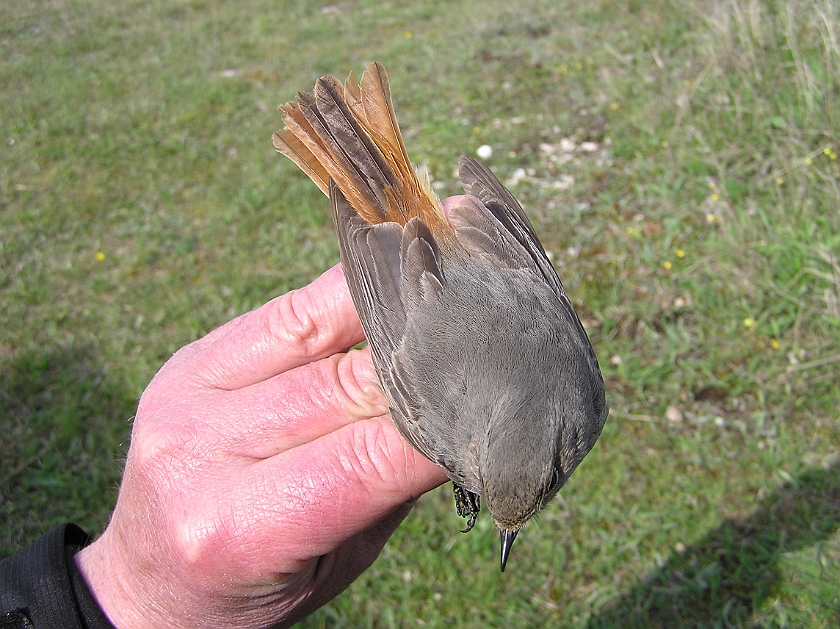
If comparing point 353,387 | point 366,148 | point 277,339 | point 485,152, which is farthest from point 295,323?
point 485,152

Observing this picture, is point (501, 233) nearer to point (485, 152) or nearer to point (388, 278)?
point (388, 278)

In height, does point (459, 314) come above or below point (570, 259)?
above

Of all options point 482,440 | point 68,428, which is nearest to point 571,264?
point 482,440

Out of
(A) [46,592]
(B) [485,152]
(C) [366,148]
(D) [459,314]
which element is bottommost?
(B) [485,152]

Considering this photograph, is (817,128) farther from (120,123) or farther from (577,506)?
(120,123)

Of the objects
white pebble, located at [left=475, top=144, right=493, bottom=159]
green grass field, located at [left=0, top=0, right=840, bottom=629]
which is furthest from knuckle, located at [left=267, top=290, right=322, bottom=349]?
white pebble, located at [left=475, top=144, right=493, bottom=159]

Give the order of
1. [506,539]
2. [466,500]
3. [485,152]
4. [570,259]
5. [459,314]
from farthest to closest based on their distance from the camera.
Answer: [485,152], [570,259], [466,500], [459,314], [506,539]

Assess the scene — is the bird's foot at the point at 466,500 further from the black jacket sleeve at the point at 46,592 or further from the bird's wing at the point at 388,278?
the black jacket sleeve at the point at 46,592
